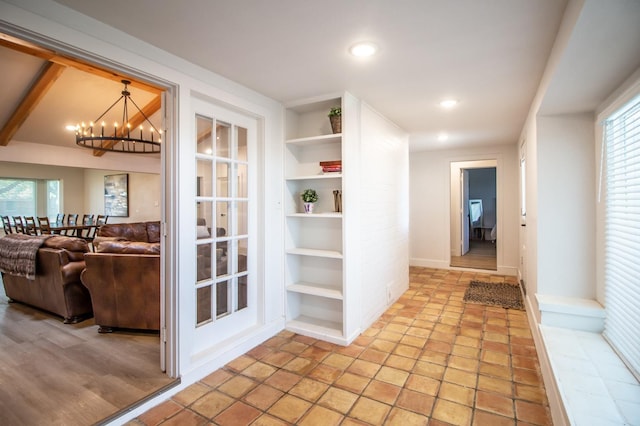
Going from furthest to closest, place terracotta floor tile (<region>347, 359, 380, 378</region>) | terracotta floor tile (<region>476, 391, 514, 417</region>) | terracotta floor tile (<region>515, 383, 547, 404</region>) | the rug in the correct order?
the rug < terracotta floor tile (<region>347, 359, 380, 378</region>) < terracotta floor tile (<region>515, 383, 547, 404</region>) < terracotta floor tile (<region>476, 391, 514, 417</region>)

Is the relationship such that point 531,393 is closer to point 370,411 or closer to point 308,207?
point 370,411

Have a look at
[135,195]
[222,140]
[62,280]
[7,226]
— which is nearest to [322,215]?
[222,140]

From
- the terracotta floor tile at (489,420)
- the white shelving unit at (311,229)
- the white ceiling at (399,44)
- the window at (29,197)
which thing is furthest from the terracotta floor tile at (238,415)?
the window at (29,197)

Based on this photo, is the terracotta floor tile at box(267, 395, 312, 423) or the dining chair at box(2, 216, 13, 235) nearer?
the terracotta floor tile at box(267, 395, 312, 423)

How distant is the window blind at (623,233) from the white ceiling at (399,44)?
0.28 m

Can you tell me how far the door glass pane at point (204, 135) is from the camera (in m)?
2.46

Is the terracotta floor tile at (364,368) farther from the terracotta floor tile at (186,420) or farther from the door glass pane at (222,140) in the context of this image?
the door glass pane at (222,140)

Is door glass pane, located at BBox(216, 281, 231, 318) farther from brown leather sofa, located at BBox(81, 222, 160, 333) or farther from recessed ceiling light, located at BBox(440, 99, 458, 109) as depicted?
recessed ceiling light, located at BBox(440, 99, 458, 109)

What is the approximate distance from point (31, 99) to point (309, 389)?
226 inches

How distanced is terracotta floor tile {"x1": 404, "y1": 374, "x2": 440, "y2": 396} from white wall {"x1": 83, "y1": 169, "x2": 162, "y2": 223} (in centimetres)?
772

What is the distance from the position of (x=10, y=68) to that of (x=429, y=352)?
582 cm

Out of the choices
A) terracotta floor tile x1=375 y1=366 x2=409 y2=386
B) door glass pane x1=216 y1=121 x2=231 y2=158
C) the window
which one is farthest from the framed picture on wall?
terracotta floor tile x1=375 y1=366 x2=409 y2=386

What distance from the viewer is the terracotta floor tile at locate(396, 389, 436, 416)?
1.92 metres

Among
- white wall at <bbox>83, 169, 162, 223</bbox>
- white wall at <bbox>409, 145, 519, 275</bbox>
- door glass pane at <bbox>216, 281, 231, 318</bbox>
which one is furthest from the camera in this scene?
white wall at <bbox>83, 169, 162, 223</bbox>
